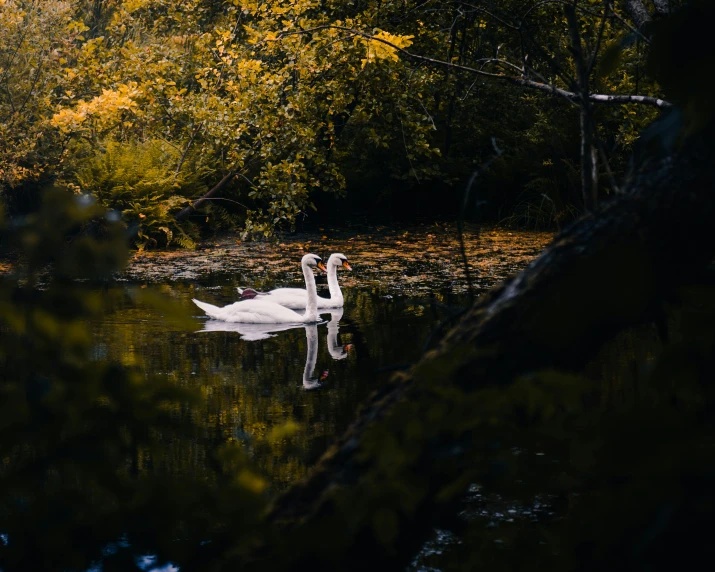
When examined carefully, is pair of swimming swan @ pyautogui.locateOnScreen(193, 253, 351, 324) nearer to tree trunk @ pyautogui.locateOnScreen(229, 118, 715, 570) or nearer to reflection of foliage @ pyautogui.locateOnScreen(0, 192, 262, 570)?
tree trunk @ pyautogui.locateOnScreen(229, 118, 715, 570)

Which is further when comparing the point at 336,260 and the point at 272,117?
the point at 272,117

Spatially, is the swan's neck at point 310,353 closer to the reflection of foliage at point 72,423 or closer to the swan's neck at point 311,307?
the swan's neck at point 311,307

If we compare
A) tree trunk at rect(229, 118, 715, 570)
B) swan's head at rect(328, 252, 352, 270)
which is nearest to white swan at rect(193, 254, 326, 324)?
swan's head at rect(328, 252, 352, 270)

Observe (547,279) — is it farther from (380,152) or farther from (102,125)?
(380,152)

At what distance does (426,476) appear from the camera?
1667 millimetres

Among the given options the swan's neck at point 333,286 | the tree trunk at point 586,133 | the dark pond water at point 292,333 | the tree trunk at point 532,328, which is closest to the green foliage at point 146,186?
the dark pond water at point 292,333

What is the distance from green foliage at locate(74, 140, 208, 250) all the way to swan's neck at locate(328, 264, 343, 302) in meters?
4.44

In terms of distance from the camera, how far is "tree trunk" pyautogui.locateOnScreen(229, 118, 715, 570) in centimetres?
162

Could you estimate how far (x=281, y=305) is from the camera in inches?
390

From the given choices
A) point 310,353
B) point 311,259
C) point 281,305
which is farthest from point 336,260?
point 310,353

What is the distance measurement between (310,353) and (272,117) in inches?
172

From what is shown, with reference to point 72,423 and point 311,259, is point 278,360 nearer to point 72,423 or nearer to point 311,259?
point 311,259

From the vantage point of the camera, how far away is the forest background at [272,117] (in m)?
11.4

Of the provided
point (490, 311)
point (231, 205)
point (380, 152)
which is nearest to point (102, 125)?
point (231, 205)
